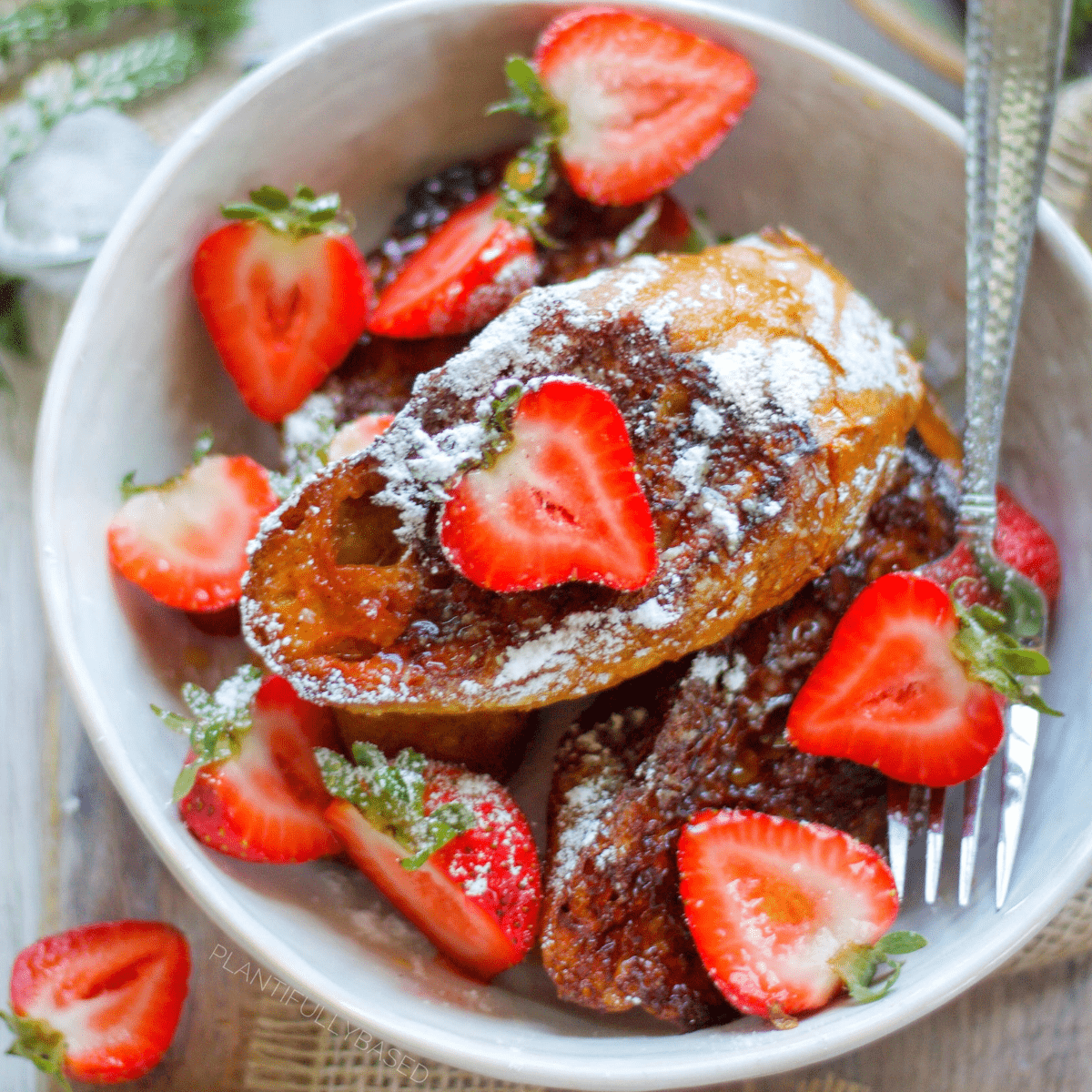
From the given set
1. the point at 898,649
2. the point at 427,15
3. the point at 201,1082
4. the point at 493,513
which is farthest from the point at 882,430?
the point at 201,1082

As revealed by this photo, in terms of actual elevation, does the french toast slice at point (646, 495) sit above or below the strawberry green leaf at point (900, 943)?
above

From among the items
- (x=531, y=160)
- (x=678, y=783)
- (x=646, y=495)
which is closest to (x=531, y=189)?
(x=531, y=160)

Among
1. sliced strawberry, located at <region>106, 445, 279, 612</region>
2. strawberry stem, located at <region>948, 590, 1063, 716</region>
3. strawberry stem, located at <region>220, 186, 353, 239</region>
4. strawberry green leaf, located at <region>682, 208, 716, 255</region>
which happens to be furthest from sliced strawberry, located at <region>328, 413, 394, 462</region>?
strawberry stem, located at <region>948, 590, 1063, 716</region>

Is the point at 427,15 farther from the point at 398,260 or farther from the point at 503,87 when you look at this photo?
the point at 398,260

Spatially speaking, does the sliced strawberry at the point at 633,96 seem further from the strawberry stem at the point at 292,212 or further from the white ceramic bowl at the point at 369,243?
the strawberry stem at the point at 292,212

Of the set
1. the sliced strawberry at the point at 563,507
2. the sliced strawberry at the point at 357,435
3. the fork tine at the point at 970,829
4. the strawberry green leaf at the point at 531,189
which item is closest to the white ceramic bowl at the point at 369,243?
the fork tine at the point at 970,829

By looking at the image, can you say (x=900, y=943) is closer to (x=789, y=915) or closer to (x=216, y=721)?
(x=789, y=915)
